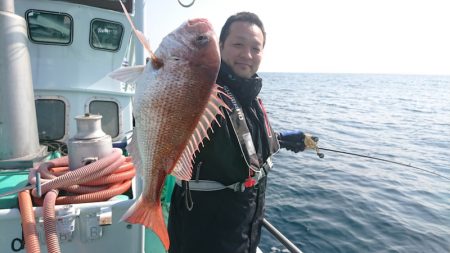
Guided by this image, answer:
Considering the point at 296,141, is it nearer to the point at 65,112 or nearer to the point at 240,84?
the point at 240,84

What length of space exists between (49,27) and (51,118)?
1674 millimetres

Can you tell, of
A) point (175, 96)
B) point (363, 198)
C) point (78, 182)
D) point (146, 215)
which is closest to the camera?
point (175, 96)

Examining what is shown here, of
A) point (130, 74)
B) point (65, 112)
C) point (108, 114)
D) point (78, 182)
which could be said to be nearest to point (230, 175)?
point (130, 74)

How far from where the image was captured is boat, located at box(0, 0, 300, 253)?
2758 mm

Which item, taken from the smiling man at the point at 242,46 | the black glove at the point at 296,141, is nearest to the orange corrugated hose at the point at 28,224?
the smiling man at the point at 242,46

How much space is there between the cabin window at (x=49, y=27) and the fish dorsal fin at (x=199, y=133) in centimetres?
525

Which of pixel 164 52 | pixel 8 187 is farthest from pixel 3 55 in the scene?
pixel 164 52

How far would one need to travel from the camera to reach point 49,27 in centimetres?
561

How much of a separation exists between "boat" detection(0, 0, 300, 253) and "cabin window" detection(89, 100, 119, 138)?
0.06 ft

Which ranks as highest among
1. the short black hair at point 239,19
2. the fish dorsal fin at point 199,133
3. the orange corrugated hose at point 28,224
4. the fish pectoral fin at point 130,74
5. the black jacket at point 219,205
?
the short black hair at point 239,19

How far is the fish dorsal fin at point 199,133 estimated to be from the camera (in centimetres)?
157

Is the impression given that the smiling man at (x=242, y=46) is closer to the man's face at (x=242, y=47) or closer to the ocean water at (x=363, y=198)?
the man's face at (x=242, y=47)

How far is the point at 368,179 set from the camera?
9867 mm

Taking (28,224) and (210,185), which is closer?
(210,185)
